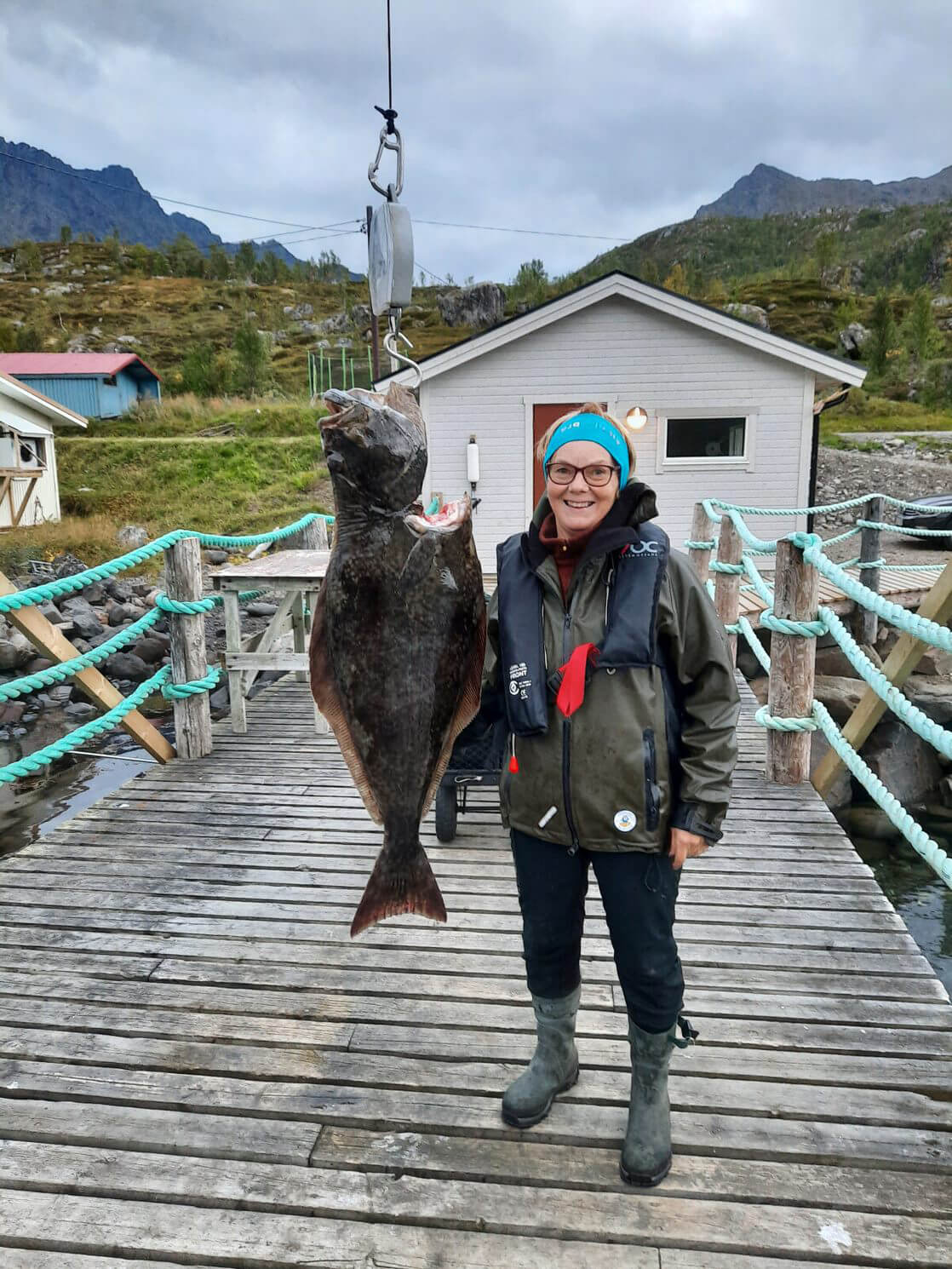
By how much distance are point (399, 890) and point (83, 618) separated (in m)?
13.8

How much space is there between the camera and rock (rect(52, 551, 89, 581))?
17508 mm

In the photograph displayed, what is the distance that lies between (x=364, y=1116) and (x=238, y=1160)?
13.9 inches

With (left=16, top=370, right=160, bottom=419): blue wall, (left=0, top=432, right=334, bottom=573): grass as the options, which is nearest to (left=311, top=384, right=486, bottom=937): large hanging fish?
(left=0, top=432, right=334, bottom=573): grass

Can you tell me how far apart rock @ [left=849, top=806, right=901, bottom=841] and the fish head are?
764cm

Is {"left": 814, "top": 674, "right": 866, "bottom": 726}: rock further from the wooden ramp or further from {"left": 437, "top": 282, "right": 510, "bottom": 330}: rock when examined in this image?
{"left": 437, "top": 282, "right": 510, "bottom": 330}: rock

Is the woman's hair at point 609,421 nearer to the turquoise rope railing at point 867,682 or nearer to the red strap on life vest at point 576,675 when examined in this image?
the red strap on life vest at point 576,675

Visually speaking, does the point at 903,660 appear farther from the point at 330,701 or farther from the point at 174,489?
the point at 174,489

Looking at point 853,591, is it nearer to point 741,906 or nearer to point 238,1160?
point 741,906

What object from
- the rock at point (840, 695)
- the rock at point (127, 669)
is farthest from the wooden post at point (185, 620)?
the rock at point (127, 669)

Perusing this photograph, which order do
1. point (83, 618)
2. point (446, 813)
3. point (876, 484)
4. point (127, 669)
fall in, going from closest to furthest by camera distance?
point (446, 813) → point (127, 669) → point (83, 618) → point (876, 484)

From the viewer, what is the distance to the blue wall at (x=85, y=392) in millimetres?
Answer: 35750

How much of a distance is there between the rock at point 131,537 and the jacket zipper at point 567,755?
68.3ft

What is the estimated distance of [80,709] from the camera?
37.3 feet

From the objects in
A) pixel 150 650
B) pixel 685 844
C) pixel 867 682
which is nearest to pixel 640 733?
pixel 685 844
